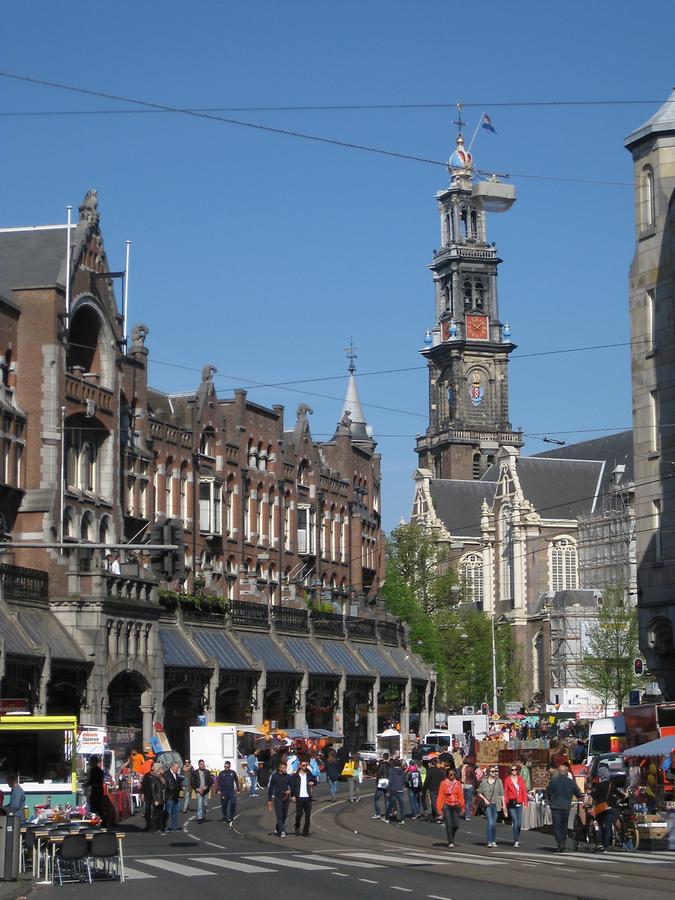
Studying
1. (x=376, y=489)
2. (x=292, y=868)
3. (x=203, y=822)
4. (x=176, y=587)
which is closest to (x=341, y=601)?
(x=376, y=489)

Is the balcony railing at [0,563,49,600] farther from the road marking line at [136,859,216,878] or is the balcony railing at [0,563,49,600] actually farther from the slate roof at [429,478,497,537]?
the slate roof at [429,478,497,537]

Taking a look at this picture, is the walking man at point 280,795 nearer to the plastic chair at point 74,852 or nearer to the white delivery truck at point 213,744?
the plastic chair at point 74,852

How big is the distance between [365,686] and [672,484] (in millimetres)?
25054

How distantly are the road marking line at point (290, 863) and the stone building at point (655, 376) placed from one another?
87.3 feet

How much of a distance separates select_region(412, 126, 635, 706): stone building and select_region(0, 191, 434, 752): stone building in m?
29.7

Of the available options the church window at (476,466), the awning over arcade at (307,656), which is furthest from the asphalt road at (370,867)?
the church window at (476,466)

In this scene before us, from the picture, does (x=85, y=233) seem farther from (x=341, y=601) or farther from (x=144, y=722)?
(x=341, y=601)

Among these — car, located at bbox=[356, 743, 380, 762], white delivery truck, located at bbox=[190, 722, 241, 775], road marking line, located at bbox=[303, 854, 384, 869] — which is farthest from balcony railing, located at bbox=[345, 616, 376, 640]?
road marking line, located at bbox=[303, 854, 384, 869]

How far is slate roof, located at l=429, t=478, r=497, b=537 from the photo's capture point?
159000 millimetres

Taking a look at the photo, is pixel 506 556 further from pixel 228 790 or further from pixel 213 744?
pixel 228 790

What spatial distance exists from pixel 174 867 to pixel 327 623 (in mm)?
46156

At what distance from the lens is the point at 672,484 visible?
51125 mm

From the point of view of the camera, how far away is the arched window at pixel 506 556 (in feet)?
479

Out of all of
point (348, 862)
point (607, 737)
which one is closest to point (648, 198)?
point (607, 737)
